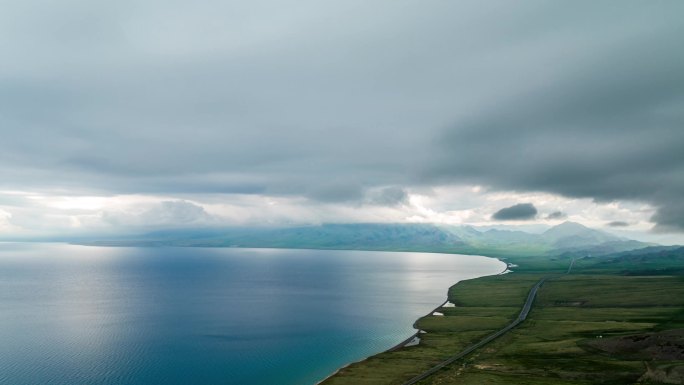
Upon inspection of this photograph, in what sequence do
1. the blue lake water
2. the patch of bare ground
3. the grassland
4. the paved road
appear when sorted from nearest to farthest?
the grassland
the paved road
the blue lake water
the patch of bare ground

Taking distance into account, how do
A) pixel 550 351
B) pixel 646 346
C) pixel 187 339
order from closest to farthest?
pixel 646 346, pixel 550 351, pixel 187 339

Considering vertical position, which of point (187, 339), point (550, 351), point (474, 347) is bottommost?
point (187, 339)

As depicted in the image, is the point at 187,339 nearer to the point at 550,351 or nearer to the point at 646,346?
the point at 550,351

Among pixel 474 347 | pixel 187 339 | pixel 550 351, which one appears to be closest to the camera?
pixel 550 351

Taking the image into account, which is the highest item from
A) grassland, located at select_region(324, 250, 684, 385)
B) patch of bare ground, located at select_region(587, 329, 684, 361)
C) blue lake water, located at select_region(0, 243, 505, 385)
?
patch of bare ground, located at select_region(587, 329, 684, 361)

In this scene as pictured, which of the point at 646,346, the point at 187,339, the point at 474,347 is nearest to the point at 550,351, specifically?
the point at 474,347

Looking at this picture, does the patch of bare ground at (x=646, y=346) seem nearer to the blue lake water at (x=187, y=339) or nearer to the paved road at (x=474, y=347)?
the paved road at (x=474, y=347)

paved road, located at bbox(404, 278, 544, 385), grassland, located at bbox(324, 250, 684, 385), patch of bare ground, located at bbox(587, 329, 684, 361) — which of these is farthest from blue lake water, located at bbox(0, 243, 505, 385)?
patch of bare ground, located at bbox(587, 329, 684, 361)

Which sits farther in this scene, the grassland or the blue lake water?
the blue lake water

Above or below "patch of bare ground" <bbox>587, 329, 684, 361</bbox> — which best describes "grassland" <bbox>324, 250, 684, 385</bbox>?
below

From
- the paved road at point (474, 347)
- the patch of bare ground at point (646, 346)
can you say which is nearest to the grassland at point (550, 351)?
the patch of bare ground at point (646, 346)

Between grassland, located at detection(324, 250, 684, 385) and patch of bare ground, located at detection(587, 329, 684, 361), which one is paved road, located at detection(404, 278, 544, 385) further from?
patch of bare ground, located at detection(587, 329, 684, 361)

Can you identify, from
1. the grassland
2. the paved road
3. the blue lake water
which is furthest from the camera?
the blue lake water
